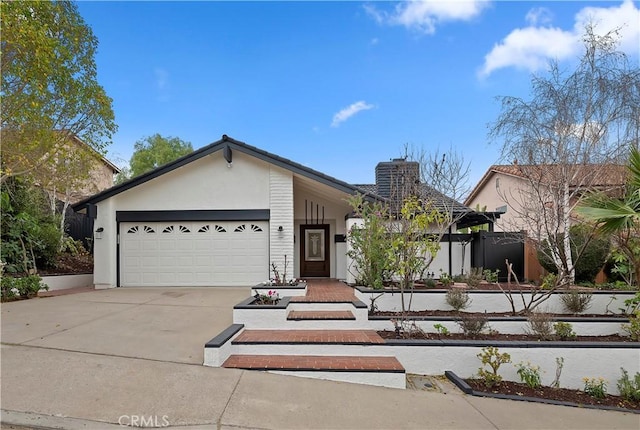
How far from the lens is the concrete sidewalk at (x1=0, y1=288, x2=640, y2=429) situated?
338 cm

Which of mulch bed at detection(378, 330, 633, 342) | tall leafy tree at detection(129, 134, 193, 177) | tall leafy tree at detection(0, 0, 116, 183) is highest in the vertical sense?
tall leafy tree at detection(129, 134, 193, 177)

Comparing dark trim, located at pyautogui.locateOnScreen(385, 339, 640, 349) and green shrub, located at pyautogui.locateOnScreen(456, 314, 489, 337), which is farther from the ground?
green shrub, located at pyautogui.locateOnScreen(456, 314, 489, 337)

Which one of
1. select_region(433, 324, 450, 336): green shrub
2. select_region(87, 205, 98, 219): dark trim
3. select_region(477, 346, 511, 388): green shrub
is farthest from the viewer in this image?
select_region(87, 205, 98, 219): dark trim

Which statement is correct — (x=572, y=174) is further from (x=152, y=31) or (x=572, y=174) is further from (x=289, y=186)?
(x=152, y=31)

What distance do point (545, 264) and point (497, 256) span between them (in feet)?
5.20

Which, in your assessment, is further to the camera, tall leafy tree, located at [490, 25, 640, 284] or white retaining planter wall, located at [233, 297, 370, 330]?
tall leafy tree, located at [490, 25, 640, 284]

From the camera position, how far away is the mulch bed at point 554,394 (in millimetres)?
4551

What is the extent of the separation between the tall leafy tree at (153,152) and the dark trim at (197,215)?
17526 mm

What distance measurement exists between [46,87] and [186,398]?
9.31 meters

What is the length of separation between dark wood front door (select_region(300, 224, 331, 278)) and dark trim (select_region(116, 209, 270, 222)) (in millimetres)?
2225

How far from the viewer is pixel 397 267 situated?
268 inches

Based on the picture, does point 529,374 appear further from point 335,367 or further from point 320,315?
point 320,315

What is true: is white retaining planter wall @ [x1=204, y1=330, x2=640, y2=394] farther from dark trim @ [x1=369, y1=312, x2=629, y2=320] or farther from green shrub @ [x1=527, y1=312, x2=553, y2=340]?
dark trim @ [x1=369, y1=312, x2=629, y2=320]

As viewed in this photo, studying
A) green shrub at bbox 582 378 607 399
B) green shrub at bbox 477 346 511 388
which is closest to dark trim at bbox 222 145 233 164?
green shrub at bbox 477 346 511 388
